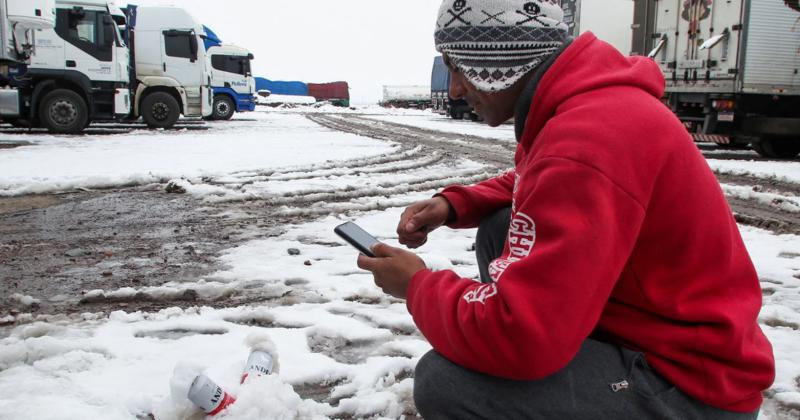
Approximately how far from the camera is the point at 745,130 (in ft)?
37.9

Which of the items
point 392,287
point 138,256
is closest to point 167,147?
point 138,256

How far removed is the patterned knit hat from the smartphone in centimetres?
50

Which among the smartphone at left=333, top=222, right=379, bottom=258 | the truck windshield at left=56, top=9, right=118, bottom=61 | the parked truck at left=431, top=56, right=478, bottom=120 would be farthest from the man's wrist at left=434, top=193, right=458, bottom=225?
the parked truck at left=431, top=56, right=478, bottom=120

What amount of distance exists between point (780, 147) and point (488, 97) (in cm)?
1216

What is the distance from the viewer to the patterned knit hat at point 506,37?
149cm

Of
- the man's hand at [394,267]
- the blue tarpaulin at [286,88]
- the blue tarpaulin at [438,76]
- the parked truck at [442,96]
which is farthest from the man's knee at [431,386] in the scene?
the blue tarpaulin at [286,88]

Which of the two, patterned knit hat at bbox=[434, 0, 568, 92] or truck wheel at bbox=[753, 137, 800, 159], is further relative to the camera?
truck wheel at bbox=[753, 137, 800, 159]

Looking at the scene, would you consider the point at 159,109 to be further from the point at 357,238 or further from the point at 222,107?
the point at 357,238

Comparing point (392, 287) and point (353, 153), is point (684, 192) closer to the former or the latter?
point (392, 287)

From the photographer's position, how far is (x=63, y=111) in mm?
15164

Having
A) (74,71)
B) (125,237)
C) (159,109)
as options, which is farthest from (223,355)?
(159,109)

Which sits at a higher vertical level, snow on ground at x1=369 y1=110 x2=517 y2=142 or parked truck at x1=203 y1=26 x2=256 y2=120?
parked truck at x1=203 y1=26 x2=256 y2=120

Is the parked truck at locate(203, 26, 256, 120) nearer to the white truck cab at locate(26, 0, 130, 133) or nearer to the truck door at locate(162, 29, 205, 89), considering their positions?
the truck door at locate(162, 29, 205, 89)

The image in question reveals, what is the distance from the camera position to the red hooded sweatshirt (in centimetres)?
120
